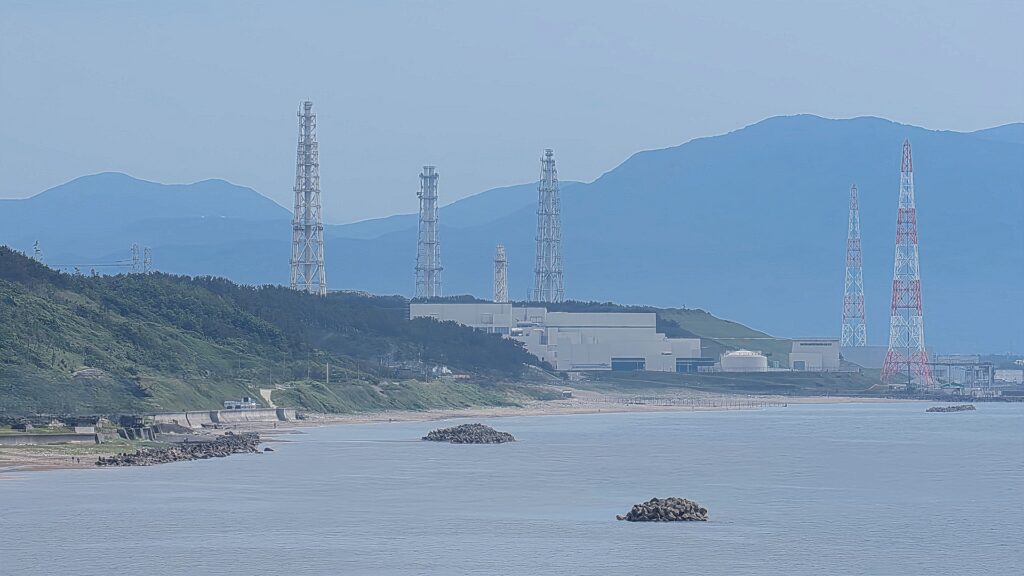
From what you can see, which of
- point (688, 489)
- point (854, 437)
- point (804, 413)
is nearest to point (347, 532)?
point (688, 489)

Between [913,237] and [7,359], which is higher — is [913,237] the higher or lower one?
the higher one

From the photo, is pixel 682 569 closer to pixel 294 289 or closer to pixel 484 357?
pixel 484 357

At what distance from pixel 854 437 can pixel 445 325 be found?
7759 centimetres

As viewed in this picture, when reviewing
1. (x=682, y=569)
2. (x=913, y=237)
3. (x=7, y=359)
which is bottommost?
(x=682, y=569)

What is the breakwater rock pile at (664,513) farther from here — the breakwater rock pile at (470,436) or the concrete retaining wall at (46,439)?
the breakwater rock pile at (470,436)

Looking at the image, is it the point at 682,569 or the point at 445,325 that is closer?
the point at 682,569

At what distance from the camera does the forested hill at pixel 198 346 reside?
304 ft

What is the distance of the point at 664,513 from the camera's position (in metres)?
49.6

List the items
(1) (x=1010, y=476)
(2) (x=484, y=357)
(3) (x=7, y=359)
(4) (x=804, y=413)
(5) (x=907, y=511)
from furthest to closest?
(2) (x=484, y=357) → (4) (x=804, y=413) → (3) (x=7, y=359) → (1) (x=1010, y=476) → (5) (x=907, y=511)

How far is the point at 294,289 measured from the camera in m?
171

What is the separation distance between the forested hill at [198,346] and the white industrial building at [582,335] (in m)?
9.13

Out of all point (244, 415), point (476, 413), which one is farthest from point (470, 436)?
point (476, 413)

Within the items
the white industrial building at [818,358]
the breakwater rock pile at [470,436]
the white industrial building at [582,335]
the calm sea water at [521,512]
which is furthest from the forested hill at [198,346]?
the white industrial building at [818,358]

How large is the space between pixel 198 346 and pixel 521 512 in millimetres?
71448
